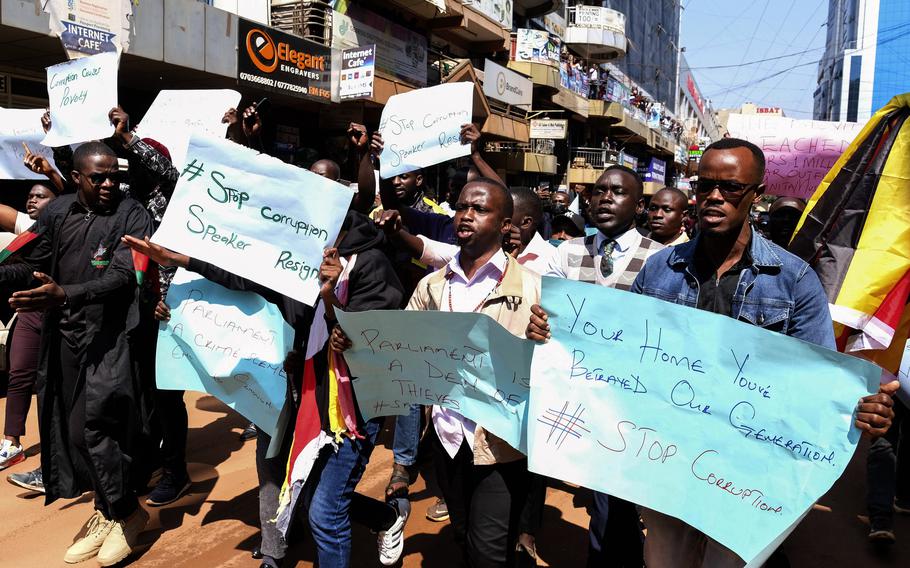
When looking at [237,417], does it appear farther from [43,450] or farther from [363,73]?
[363,73]

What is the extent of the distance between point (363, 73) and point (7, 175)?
10.8 m

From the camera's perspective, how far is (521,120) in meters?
25.1

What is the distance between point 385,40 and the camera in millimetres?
19156

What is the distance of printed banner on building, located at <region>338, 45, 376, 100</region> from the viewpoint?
15258 mm

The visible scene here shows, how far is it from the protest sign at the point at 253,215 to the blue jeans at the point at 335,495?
75 centimetres

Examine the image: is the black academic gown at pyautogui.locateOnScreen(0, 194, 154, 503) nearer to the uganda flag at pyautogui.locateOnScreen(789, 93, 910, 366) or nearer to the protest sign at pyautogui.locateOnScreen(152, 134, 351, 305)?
the protest sign at pyautogui.locateOnScreen(152, 134, 351, 305)

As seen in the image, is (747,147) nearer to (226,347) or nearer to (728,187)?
(728,187)

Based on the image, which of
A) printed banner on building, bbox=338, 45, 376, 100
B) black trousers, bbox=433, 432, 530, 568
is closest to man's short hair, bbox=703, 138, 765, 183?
black trousers, bbox=433, 432, 530, 568

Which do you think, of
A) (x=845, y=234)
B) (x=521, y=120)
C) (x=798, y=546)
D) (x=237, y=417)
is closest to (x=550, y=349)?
(x=845, y=234)

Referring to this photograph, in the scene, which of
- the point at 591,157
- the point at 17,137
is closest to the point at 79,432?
the point at 17,137

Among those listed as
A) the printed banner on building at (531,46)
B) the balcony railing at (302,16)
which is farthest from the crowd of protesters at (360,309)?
the printed banner on building at (531,46)

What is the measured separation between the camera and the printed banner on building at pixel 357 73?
601 inches

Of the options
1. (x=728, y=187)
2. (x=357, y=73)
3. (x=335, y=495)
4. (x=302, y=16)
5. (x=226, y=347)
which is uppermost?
(x=302, y=16)

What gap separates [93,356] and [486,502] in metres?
2.34
